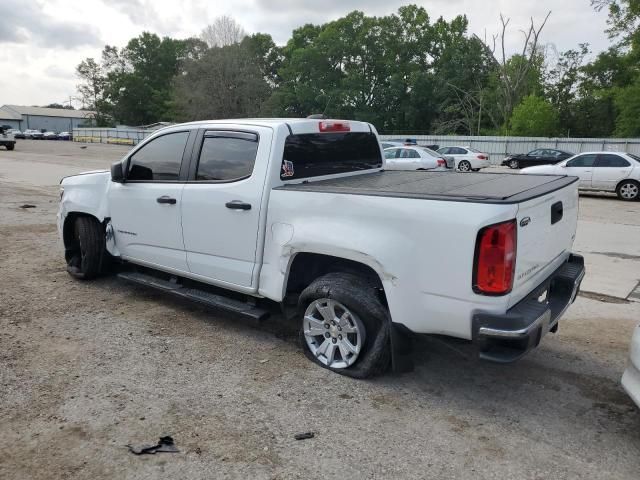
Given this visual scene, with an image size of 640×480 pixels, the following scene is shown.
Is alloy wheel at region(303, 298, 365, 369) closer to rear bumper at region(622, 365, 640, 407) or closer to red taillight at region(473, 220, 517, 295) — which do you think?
red taillight at region(473, 220, 517, 295)

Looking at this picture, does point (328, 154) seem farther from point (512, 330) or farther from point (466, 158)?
point (466, 158)

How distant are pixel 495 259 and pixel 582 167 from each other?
1529cm

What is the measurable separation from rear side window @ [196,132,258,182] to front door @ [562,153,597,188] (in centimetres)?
1445

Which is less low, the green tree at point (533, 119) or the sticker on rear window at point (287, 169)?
the green tree at point (533, 119)

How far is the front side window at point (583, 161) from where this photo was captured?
638 inches

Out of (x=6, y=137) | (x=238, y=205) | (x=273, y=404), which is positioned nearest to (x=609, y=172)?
(x=238, y=205)

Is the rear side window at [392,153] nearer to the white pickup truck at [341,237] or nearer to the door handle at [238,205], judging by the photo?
the white pickup truck at [341,237]

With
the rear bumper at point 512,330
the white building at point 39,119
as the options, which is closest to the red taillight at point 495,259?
the rear bumper at point 512,330

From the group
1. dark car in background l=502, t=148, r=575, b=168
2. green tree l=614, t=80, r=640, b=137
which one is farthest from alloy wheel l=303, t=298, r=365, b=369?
green tree l=614, t=80, r=640, b=137

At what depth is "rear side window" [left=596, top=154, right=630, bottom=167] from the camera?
15605 millimetres

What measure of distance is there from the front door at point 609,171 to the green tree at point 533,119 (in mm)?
26973

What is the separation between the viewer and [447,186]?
3.72m

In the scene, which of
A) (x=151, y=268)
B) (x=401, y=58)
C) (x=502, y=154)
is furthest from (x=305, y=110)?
(x=151, y=268)

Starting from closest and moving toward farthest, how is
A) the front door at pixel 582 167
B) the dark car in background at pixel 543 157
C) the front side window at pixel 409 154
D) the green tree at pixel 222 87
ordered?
the front door at pixel 582 167 → the front side window at pixel 409 154 → the dark car in background at pixel 543 157 → the green tree at pixel 222 87
